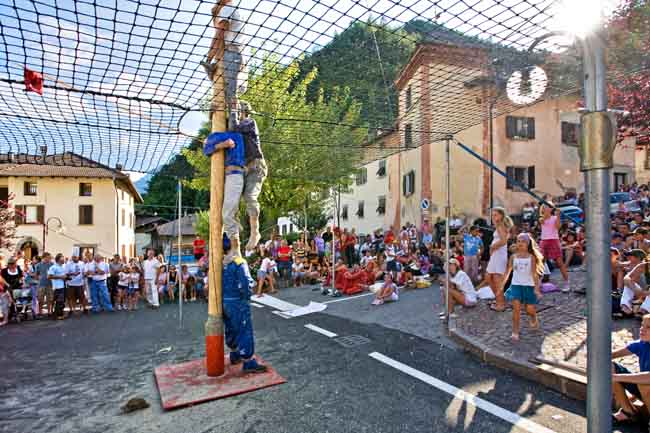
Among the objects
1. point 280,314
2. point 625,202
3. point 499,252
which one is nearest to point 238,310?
point 280,314

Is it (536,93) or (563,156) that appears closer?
(536,93)

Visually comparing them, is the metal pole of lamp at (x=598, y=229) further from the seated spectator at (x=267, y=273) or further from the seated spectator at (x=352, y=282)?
the seated spectator at (x=267, y=273)

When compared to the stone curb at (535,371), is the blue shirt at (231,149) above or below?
above

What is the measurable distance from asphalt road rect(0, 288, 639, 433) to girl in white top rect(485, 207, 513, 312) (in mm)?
1259

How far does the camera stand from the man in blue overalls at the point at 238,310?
4.66 meters

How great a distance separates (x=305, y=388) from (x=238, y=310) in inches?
44.3

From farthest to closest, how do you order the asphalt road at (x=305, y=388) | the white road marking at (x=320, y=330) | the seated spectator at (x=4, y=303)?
the seated spectator at (x=4, y=303) → the white road marking at (x=320, y=330) → the asphalt road at (x=305, y=388)

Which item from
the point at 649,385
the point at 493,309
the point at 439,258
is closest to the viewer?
the point at 649,385

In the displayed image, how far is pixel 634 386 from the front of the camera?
11.6 feet

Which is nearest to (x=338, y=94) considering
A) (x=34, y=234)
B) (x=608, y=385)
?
(x=608, y=385)

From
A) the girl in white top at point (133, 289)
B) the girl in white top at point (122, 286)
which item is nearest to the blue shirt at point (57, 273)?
the girl in white top at point (122, 286)

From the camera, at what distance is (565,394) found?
4.07m

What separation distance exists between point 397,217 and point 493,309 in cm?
1809

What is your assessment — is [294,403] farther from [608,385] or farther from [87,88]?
[87,88]
